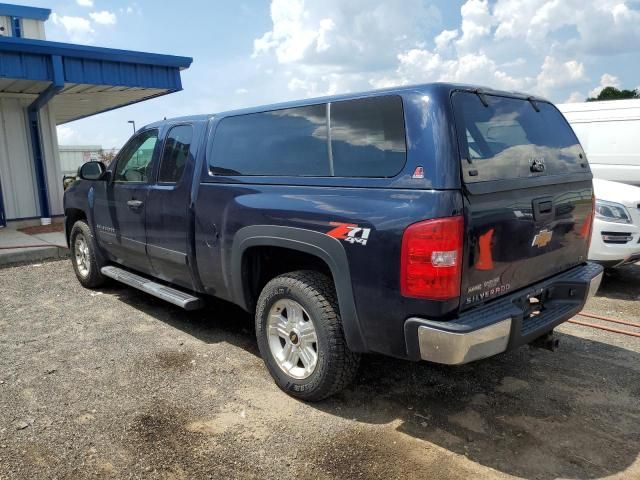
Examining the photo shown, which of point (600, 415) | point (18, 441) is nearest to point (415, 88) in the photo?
point (600, 415)

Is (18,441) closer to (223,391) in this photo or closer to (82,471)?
(82,471)

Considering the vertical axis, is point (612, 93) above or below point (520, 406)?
above

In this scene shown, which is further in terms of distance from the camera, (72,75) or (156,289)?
(72,75)

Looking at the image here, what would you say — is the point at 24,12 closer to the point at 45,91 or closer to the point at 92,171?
the point at 45,91

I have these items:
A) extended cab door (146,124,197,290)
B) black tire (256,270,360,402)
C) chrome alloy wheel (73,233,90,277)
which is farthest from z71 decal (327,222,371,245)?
chrome alloy wheel (73,233,90,277)

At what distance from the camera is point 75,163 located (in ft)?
114

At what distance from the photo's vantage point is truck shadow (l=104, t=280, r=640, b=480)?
288cm

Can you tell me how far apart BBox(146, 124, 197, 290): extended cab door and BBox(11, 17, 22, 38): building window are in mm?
11343

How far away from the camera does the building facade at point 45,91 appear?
880 cm

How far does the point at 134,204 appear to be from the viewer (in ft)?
16.1

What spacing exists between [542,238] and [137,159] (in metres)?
3.73

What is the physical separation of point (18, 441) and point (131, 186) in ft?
→ 8.50

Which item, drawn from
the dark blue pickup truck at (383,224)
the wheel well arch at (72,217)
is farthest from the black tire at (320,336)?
the wheel well arch at (72,217)

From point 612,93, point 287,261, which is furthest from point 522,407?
point 612,93
